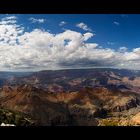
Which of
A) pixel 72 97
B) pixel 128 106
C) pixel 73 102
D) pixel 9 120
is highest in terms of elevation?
pixel 9 120

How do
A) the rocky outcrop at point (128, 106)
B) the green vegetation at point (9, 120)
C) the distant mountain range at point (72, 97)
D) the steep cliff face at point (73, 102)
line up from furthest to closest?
the rocky outcrop at point (128, 106)
the distant mountain range at point (72, 97)
the steep cliff face at point (73, 102)
the green vegetation at point (9, 120)

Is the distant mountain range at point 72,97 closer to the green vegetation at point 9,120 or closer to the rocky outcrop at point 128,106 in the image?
the rocky outcrop at point 128,106

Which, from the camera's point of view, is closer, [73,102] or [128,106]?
[128,106]

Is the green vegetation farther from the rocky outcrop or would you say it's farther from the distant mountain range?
the rocky outcrop

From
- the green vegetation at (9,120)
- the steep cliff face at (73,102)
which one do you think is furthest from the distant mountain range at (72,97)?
the green vegetation at (9,120)

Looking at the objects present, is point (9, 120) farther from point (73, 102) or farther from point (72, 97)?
point (72, 97)

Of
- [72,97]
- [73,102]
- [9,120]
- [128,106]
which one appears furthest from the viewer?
[72,97]

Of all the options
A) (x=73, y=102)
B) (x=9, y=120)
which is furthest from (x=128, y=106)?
(x=9, y=120)

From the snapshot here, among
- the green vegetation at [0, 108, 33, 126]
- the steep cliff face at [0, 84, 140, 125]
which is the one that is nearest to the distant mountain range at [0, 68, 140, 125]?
the steep cliff face at [0, 84, 140, 125]

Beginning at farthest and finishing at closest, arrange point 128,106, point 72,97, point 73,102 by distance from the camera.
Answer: point 72,97 < point 73,102 < point 128,106

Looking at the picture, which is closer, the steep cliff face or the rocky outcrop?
the steep cliff face
